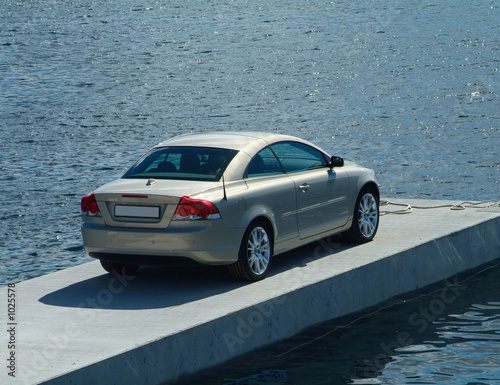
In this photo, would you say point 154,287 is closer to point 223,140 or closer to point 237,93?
point 223,140

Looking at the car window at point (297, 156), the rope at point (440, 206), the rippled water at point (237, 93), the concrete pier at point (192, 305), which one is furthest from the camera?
the rippled water at point (237, 93)

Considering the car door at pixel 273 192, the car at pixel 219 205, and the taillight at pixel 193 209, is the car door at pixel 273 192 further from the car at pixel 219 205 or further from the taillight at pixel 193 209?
the taillight at pixel 193 209

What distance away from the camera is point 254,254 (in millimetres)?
9422

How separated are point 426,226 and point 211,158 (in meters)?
3.83

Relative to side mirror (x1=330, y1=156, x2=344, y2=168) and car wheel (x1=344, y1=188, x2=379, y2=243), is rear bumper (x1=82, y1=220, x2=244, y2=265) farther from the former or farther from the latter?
car wheel (x1=344, y1=188, x2=379, y2=243)

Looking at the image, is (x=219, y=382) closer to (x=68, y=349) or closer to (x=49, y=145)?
(x=68, y=349)

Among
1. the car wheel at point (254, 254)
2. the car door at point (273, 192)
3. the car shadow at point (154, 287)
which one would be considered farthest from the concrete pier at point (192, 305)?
the car door at point (273, 192)

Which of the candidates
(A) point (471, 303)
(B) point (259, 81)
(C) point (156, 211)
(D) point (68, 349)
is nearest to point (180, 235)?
(C) point (156, 211)

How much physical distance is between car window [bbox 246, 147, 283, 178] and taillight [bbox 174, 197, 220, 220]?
2.94ft

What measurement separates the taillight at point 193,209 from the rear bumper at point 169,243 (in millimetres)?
60

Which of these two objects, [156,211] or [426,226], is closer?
[156,211]

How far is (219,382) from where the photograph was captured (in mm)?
7734

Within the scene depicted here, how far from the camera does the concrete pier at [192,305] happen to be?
23.4ft

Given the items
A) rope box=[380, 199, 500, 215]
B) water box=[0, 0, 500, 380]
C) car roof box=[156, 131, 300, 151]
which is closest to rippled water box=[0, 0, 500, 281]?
water box=[0, 0, 500, 380]
